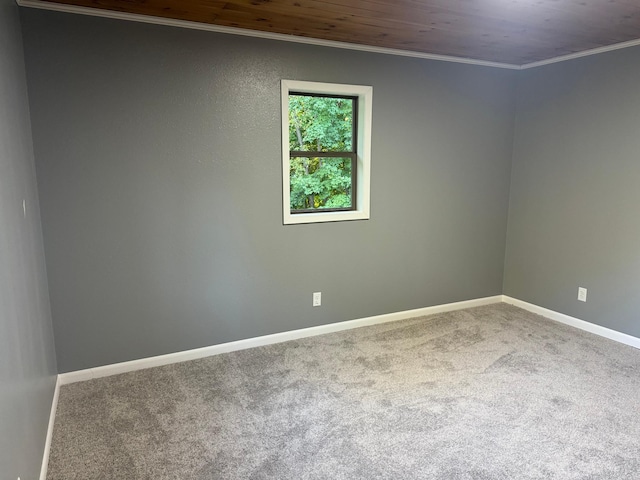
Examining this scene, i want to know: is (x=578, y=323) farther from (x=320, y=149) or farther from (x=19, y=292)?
(x=19, y=292)

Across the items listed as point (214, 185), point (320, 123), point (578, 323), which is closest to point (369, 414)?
point (214, 185)

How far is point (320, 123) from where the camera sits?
3658mm

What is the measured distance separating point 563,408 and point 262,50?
10.1ft

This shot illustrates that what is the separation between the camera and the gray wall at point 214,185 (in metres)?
2.74

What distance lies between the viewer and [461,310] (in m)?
4.30

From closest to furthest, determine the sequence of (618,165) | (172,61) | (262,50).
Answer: (172,61) < (262,50) < (618,165)

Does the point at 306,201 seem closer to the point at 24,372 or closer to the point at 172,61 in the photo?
the point at 172,61

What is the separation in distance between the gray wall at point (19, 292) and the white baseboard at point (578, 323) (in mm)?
4027

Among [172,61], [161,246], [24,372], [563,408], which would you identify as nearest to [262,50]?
[172,61]

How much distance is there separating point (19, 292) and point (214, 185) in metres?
1.54

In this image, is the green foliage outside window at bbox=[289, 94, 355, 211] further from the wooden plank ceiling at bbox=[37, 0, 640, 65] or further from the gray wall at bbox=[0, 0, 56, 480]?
the gray wall at bbox=[0, 0, 56, 480]

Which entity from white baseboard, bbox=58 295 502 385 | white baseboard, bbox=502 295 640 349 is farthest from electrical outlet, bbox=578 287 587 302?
white baseboard, bbox=58 295 502 385

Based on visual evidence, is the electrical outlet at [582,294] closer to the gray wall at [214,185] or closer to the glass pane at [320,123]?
the gray wall at [214,185]

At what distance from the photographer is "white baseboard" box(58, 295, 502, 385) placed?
2971mm
